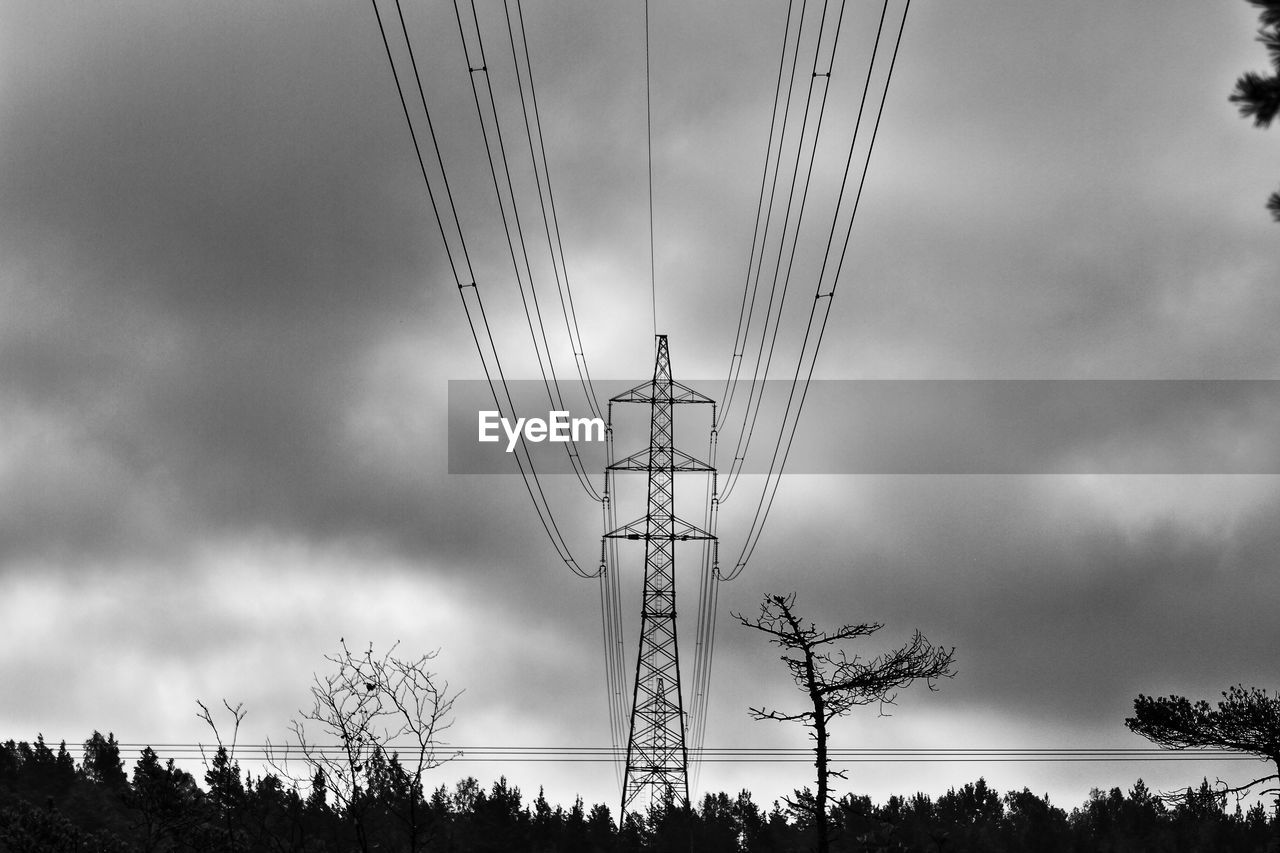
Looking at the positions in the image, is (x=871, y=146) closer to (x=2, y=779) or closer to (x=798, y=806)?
(x=798, y=806)

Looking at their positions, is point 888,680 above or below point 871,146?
below

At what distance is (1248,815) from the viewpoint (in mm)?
158500

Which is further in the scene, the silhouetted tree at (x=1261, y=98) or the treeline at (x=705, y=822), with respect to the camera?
the treeline at (x=705, y=822)

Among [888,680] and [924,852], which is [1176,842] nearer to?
[924,852]

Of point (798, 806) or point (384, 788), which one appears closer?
point (384, 788)

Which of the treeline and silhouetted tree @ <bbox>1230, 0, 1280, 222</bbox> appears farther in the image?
the treeline

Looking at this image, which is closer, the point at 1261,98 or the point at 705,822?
the point at 1261,98

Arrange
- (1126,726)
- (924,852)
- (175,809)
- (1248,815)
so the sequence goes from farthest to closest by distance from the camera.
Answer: (1248,815)
(924,852)
(175,809)
(1126,726)

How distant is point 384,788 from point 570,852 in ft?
376

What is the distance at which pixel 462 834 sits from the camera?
128250 mm

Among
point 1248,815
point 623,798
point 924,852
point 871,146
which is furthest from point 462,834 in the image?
point 871,146

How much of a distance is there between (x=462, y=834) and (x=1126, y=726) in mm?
91435

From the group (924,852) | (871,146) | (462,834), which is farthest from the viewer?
(924,852)

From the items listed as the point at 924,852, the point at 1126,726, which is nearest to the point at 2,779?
the point at 924,852
